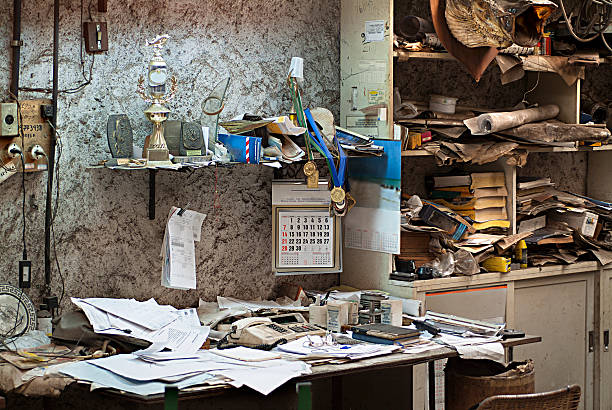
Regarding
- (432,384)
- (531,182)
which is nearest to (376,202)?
(432,384)

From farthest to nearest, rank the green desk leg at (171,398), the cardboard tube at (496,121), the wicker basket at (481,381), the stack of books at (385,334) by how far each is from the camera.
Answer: the cardboard tube at (496,121)
the wicker basket at (481,381)
the stack of books at (385,334)
the green desk leg at (171,398)

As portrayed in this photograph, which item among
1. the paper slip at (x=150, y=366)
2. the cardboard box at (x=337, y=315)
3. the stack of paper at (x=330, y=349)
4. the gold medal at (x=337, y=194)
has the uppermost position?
the gold medal at (x=337, y=194)

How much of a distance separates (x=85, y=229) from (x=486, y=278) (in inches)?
73.4

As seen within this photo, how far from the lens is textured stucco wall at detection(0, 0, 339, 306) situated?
11.5 ft

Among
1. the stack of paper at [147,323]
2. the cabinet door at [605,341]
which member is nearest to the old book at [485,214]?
the cabinet door at [605,341]

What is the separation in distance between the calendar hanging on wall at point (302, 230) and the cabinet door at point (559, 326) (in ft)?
3.30

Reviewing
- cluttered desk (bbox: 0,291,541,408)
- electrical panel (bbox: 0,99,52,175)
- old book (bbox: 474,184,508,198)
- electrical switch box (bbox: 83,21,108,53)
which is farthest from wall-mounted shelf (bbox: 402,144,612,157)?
electrical panel (bbox: 0,99,52,175)

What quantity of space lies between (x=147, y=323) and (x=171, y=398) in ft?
2.47

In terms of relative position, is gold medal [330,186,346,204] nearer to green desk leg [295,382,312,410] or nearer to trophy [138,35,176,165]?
trophy [138,35,176,165]

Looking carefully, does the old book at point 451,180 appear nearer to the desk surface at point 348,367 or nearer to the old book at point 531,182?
the old book at point 531,182

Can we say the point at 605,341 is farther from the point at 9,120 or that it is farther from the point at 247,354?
the point at 9,120

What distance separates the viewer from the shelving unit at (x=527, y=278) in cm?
391

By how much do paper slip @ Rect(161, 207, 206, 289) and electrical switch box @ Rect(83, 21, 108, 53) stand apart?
0.74m

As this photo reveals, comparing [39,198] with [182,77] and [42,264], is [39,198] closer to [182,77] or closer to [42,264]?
[42,264]
